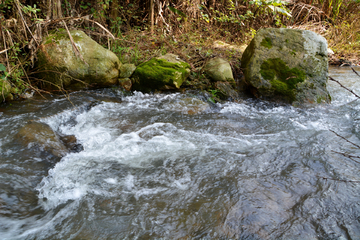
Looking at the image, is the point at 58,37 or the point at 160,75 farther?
the point at 160,75

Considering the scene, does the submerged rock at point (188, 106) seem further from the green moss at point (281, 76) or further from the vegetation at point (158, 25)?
the green moss at point (281, 76)

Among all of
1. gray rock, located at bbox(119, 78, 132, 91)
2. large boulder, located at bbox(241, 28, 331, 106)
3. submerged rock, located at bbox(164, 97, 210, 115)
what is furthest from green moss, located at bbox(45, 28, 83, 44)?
large boulder, located at bbox(241, 28, 331, 106)

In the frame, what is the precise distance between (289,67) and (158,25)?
400 cm

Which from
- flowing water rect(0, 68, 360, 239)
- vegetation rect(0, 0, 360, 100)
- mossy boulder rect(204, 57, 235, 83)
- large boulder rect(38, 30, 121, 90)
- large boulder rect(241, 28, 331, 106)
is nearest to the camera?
flowing water rect(0, 68, 360, 239)

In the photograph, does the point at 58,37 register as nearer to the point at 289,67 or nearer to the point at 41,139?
the point at 41,139

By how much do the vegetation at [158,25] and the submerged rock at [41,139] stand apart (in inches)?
50.0

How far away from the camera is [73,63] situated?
16.3 ft

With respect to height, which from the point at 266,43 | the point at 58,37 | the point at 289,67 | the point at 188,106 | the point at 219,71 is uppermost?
the point at 266,43

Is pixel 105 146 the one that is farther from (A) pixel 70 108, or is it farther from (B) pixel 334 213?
(B) pixel 334 213

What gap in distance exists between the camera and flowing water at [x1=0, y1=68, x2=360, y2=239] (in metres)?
2.13

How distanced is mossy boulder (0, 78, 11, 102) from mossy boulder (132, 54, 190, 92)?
91.8 inches

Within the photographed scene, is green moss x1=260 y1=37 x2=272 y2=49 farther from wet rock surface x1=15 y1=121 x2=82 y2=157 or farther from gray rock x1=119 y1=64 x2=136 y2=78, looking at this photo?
wet rock surface x1=15 y1=121 x2=82 y2=157

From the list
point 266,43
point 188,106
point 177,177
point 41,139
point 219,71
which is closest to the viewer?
point 177,177

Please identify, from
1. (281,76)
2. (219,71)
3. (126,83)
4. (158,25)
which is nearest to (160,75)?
(126,83)
